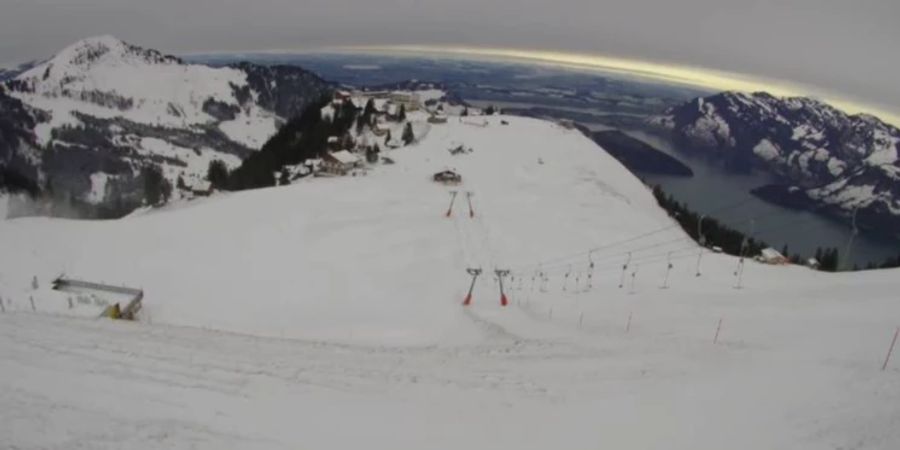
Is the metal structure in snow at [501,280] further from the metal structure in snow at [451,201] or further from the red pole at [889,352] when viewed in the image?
the red pole at [889,352]

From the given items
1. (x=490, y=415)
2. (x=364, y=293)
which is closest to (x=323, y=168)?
(x=364, y=293)

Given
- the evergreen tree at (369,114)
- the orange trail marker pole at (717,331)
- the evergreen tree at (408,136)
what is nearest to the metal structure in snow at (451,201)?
the orange trail marker pole at (717,331)

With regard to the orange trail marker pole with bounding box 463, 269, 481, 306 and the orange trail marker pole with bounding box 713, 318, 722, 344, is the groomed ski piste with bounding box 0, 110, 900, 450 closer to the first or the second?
the orange trail marker pole with bounding box 713, 318, 722, 344

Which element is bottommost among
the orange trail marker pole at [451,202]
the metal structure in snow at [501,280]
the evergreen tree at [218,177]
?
the evergreen tree at [218,177]

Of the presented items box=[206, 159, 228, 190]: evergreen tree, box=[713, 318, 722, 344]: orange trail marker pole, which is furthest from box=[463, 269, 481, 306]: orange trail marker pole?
box=[206, 159, 228, 190]: evergreen tree

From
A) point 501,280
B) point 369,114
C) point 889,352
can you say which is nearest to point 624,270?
point 501,280

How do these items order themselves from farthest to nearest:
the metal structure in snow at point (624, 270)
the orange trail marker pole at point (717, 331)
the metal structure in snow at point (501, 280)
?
the metal structure in snow at point (624, 270)
the metal structure in snow at point (501, 280)
the orange trail marker pole at point (717, 331)

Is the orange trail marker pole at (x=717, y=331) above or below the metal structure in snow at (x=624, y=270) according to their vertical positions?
above

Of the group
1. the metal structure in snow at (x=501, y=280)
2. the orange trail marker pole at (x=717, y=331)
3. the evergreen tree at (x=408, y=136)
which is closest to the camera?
the orange trail marker pole at (x=717, y=331)

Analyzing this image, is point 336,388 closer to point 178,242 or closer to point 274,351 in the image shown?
point 274,351
